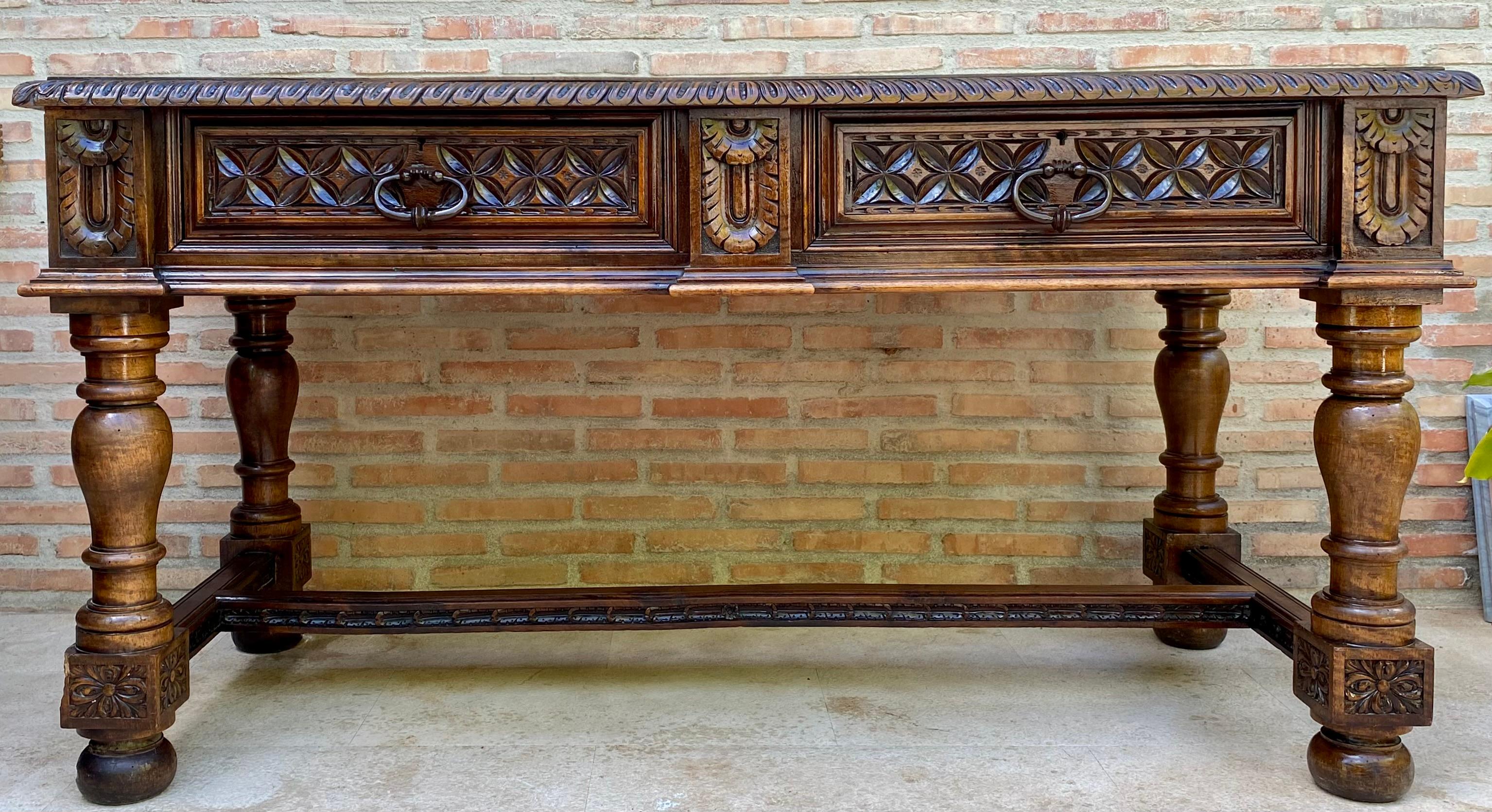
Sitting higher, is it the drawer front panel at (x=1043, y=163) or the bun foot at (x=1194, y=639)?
the drawer front panel at (x=1043, y=163)

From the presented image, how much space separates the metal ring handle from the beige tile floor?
780 mm

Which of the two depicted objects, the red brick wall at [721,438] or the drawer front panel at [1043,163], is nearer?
the drawer front panel at [1043,163]

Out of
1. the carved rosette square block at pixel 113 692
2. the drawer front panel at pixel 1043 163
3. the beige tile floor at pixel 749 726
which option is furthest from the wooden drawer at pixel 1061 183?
the carved rosette square block at pixel 113 692

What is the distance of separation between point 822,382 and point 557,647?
78cm

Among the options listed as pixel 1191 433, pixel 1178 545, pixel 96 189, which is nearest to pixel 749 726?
pixel 1178 545

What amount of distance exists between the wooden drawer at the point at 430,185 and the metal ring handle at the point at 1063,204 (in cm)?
46

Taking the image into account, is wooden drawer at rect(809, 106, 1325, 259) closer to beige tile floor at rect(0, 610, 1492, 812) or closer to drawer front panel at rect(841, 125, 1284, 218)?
drawer front panel at rect(841, 125, 1284, 218)

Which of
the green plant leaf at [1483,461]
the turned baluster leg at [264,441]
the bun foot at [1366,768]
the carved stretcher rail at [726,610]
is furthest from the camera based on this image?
Result: the turned baluster leg at [264,441]

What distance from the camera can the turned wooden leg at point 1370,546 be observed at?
5.40 feet

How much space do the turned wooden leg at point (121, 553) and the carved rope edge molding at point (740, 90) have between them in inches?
10.7

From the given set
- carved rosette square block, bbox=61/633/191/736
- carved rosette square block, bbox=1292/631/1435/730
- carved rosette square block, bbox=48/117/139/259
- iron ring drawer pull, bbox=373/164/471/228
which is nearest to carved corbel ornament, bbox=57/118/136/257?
carved rosette square block, bbox=48/117/139/259

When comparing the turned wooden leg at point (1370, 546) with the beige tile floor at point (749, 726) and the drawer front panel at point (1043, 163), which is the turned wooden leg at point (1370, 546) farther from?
the drawer front panel at point (1043, 163)

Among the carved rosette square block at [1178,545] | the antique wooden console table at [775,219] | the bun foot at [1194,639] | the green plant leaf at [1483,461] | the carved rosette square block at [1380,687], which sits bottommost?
the bun foot at [1194,639]

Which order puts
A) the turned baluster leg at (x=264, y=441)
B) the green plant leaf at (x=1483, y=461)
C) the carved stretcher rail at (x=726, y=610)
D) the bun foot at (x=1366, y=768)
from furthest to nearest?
1. the turned baluster leg at (x=264, y=441)
2. the carved stretcher rail at (x=726, y=610)
3. the bun foot at (x=1366, y=768)
4. the green plant leaf at (x=1483, y=461)
